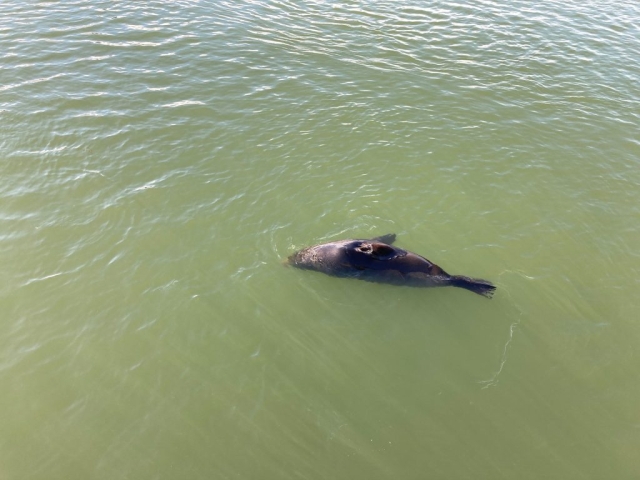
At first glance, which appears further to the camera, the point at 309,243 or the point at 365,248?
the point at 309,243

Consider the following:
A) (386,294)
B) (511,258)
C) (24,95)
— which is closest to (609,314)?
(511,258)

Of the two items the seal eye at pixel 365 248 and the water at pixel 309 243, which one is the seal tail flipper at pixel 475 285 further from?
the seal eye at pixel 365 248

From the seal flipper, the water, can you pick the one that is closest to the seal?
the water

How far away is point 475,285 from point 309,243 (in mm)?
4557

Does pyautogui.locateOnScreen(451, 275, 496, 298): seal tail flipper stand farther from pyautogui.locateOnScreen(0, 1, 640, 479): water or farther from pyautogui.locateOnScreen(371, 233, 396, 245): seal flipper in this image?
pyautogui.locateOnScreen(371, 233, 396, 245): seal flipper

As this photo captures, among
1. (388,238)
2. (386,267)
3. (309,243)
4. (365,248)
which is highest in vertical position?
(365,248)

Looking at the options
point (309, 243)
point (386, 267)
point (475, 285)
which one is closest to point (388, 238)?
point (386, 267)

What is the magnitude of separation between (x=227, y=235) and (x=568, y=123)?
44.2 ft

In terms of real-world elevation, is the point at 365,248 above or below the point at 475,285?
above

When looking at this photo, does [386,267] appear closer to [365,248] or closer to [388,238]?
[365,248]

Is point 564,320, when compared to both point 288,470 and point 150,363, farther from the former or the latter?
point 150,363

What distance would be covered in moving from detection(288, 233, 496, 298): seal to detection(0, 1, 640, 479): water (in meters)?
0.31

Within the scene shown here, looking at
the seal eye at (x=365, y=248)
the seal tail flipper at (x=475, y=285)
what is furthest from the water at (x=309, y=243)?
the seal eye at (x=365, y=248)

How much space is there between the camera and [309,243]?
1245cm
